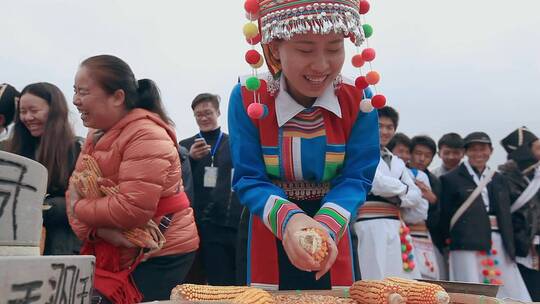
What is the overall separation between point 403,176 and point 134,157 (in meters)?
3.04

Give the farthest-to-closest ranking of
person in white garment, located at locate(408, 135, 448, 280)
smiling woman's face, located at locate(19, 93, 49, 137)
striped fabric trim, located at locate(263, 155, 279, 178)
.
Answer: person in white garment, located at locate(408, 135, 448, 280), smiling woman's face, located at locate(19, 93, 49, 137), striped fabric trim, located at locate(263, 155, 279, 178)

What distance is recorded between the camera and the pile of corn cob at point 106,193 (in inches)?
107

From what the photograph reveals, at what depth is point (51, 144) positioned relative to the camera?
3402 millimetres

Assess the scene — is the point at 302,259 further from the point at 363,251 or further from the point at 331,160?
the point at 363,251

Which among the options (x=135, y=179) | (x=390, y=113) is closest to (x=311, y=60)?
(x=135, y=179)

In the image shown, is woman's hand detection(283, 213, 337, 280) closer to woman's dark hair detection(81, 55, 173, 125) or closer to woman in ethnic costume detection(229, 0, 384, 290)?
woman in ethnic costume detection(229, 0, 384, 290)

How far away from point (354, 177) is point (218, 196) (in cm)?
289

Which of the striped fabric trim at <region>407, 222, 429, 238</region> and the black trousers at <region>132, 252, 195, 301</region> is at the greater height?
the black trousers at <region>132, 252, 195, 301</region>

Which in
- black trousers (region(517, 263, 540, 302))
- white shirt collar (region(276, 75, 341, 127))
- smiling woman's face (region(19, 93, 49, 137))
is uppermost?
smiling woman's face (region(19, 93, 49, 137))

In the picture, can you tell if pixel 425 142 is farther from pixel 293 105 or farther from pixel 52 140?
pixel 293 105

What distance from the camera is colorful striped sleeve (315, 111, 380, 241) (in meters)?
2.01

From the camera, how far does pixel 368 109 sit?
226cm

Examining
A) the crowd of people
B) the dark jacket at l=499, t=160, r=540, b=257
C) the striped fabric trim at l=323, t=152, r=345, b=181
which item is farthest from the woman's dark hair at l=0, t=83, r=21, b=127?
the dark jacket at l=499, t=160, r=540, b=257

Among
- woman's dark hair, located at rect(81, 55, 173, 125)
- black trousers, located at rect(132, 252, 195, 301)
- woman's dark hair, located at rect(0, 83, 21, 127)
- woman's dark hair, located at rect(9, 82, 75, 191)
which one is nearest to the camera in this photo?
black trousers, located at rect(132, 252, 195, 301)
